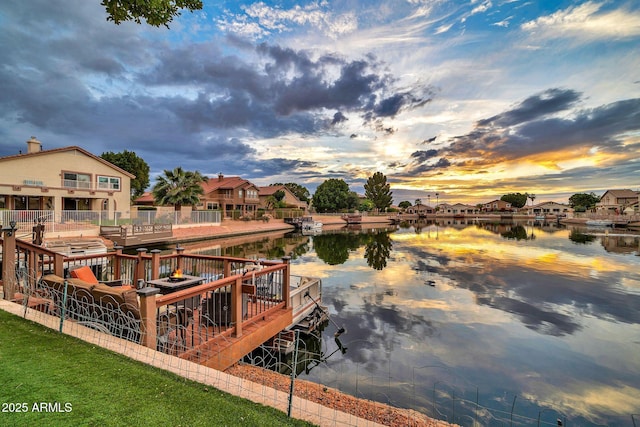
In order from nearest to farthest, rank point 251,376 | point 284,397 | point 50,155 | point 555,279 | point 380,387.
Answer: point 284,397 < point 251,376 < point 380,387 < point 555,279 < point 50,155

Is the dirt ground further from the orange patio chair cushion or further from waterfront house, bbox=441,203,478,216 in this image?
waterfront house, bbox=441,203,478,216

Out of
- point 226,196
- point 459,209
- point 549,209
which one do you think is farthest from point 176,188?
point 549,209

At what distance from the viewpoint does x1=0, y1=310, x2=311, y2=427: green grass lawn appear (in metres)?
2.79

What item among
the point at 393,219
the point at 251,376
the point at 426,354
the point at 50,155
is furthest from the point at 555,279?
the point at 393,219

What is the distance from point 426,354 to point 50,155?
40.5 m

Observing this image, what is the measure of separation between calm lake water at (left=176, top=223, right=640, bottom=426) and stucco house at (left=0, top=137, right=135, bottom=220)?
28.9m

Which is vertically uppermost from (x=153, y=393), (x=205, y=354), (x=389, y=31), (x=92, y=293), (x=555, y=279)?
(x=389, y=31)

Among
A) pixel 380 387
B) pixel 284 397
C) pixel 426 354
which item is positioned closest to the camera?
pixel 284 397

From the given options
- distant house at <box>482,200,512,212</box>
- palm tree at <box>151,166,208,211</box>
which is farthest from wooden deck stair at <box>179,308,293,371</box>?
distant house at <box>482,200,512,212</box>

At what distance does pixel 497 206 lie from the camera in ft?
463

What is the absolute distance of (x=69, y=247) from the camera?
1791cm

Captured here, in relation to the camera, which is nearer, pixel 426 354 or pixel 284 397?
pixel 284 397

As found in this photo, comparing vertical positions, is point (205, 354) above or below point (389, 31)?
below

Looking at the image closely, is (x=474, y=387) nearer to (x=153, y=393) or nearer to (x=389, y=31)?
(x=153, y=393)
